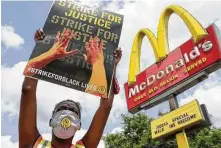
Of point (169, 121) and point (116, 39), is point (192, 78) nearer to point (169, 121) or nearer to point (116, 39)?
point (169, 121)

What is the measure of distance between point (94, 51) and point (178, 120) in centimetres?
988

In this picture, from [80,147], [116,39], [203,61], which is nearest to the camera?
[80,147]

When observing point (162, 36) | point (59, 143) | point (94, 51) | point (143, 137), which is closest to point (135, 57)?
point (162, 36)

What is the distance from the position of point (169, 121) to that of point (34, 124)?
1075 centimetres

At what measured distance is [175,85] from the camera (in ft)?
41.4

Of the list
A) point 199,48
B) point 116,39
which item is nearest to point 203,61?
point 199,48

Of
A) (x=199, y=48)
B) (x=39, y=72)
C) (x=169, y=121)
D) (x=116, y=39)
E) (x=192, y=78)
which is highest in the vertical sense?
(x=199, y=48)

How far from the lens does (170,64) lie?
13086 millimetres

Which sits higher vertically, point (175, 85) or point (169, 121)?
point (175, 85)

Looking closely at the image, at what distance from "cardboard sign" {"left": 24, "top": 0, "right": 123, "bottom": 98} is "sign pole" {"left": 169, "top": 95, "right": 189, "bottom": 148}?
1008cm

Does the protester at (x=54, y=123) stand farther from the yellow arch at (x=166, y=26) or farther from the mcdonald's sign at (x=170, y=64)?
the yellow arch at (x=166, y=26)

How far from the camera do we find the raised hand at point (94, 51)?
292cm

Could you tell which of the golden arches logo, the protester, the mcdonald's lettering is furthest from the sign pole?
the protester

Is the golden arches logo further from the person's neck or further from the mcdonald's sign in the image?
the person's neck
